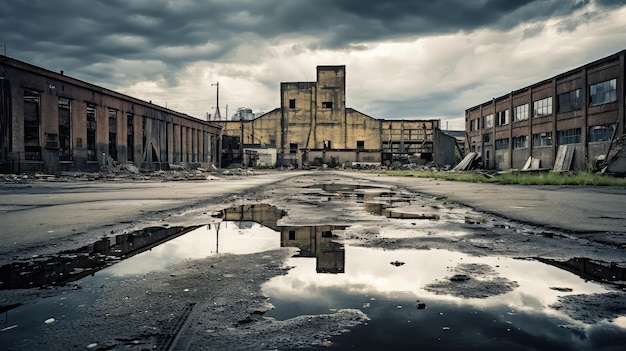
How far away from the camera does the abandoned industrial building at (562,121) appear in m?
26.2

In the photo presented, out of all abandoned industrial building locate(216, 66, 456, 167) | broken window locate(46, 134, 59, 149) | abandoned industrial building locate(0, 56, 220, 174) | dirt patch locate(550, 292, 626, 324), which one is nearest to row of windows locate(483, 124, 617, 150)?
abandoned industrial building locate(216, 66, 456, 167)

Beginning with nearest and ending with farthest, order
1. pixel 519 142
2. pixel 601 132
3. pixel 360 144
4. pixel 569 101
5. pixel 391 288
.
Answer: pixel 391 288, pixel 601 132, pixel 569 101, pixel 519 142, pixel 360 144

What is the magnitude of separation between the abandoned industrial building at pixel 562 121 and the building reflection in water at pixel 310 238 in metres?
24.3

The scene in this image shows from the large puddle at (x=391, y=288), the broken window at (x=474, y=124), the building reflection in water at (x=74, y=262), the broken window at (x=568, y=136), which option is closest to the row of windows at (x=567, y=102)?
the broken window at (x=568, y=136)

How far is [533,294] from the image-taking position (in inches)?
96.2

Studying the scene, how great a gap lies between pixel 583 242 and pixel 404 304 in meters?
3.01

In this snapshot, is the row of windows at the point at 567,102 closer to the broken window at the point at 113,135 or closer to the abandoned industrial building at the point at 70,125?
the abandoned industrial building at the point at 70,125

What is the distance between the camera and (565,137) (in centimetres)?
3111

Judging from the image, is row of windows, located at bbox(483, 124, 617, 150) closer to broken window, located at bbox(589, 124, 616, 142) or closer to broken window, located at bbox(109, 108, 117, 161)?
broken window, located at bbox(589, 124, 616, 142)

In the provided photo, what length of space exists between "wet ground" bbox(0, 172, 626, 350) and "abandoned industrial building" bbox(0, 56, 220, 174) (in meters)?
19.8

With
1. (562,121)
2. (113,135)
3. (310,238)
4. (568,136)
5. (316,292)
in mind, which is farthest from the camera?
(562,121)

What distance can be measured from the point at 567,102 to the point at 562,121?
1550 millimetres

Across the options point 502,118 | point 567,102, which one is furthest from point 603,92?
point 502,118

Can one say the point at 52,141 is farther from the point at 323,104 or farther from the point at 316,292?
the point at 323,104
